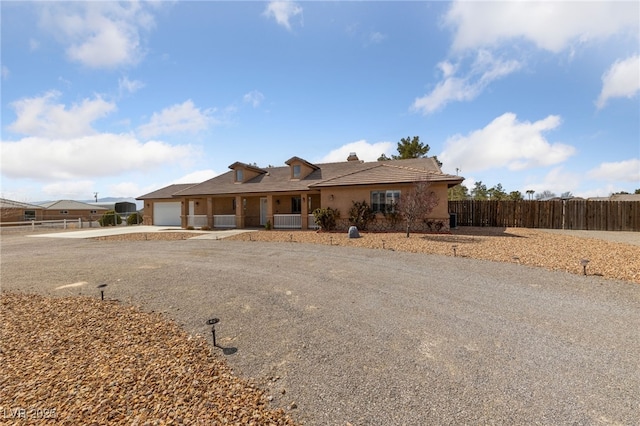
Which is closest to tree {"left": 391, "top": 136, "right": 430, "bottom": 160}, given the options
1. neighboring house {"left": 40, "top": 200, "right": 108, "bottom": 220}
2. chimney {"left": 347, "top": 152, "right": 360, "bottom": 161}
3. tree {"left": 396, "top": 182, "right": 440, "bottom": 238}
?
chimney {"left": 347, "top": 152, "right": 360, "bottom": 161}

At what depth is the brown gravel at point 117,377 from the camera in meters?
2.64

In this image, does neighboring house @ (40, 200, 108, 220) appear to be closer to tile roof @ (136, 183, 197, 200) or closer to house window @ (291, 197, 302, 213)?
tile roof @ (136, 183, 197, 200)

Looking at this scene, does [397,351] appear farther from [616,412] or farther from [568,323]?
[568,323]

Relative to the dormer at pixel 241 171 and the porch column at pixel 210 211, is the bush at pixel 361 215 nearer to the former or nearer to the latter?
the dormer at pixel 241 171

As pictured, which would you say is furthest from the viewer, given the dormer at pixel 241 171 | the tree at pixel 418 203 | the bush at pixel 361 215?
the dormer at pixel 241 171

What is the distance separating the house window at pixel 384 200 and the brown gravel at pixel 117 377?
1365cm

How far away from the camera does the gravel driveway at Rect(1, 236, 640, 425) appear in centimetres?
272

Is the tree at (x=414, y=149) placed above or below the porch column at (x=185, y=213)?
above

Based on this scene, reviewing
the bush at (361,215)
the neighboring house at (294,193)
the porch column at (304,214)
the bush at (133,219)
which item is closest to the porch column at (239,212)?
the neighboring house at (294,193)

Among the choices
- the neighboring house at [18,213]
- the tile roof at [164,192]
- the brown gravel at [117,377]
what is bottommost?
the brown gravel at [117,377]

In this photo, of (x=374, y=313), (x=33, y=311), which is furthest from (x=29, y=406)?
(x=374, y=313)

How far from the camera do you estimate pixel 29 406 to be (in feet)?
9.23

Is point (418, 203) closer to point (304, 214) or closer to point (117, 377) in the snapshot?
point (304, 214)

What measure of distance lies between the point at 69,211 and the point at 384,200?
54.8 meters
